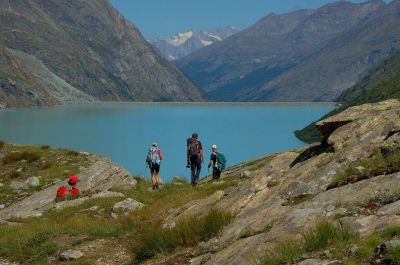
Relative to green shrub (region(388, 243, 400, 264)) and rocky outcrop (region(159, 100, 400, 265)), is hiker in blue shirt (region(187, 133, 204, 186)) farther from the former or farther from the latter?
green shrub (region(388, 243, 400, 264))

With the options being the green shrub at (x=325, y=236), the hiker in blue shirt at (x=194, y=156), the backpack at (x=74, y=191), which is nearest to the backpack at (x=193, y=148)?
the hiker in blue shirt at (x=194, y=156)

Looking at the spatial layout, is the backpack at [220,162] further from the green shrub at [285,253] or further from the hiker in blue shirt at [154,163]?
the green shrub at [285,253]

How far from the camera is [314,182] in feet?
47.6

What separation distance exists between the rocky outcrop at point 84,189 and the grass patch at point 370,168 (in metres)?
16.0

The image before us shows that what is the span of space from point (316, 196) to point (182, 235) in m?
3.97

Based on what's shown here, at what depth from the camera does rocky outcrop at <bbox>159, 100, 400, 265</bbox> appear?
11.0 m

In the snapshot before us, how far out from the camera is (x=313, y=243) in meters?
9.88

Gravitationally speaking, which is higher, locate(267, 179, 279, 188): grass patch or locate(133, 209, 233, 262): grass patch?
locate(267, 179, 279, 188): grass patch

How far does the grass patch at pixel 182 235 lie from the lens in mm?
14491

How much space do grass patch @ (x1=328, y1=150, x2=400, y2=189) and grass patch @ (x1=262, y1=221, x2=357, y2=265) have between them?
10.7ft

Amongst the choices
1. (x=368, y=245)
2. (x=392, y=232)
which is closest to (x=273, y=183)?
(x=392, y=232)

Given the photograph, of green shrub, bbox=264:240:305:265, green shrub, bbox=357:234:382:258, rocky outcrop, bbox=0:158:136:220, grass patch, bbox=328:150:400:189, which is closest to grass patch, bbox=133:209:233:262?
grass patch, bbox=328:150:400:189

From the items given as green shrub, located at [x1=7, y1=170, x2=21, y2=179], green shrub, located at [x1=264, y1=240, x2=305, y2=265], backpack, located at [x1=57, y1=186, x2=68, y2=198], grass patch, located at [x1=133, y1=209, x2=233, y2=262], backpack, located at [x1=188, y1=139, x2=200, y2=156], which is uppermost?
green shrub, located at [x1=7, y1=170, x2=21, y2=179]

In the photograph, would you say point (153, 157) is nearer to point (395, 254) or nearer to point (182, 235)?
point (182, 235)
